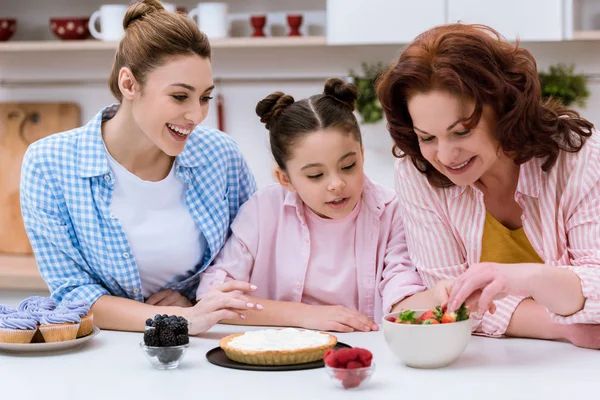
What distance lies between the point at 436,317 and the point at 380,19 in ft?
5.77

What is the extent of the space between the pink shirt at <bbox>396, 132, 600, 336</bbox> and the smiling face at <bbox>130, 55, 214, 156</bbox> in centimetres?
48

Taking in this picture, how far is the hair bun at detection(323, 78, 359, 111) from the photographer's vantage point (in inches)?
80.6

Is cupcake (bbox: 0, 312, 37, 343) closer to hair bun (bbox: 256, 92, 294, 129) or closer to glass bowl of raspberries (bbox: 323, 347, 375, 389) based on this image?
glass bowl of raspberries (bbox: 323, 347, 375, 389)

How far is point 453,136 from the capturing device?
1602 millimetres

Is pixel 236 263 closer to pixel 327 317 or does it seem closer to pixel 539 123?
pixel 327 317

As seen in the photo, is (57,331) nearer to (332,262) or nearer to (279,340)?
(279,340)

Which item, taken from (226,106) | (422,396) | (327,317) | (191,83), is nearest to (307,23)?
(226,106)

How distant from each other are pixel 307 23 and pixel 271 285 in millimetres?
1566

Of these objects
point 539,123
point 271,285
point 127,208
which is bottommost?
point 271,285

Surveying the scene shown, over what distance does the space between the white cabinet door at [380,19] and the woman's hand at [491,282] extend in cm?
167

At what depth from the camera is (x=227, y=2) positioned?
338 centimetres

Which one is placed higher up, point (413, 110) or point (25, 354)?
point (413, 110)

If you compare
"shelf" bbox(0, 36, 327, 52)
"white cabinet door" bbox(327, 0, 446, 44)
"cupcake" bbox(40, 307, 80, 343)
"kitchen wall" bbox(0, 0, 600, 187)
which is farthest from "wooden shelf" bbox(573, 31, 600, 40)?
"cupcake" bbox(40, 307, 80, 343)

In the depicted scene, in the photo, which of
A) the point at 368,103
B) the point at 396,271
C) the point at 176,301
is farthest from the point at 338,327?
the point at 368,103
